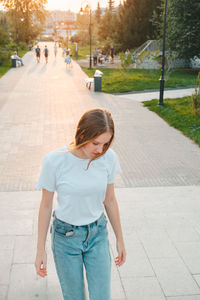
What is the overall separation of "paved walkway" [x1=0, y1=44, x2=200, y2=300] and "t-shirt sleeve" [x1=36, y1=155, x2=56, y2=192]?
1.69m

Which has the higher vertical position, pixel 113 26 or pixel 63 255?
pixel 113 26

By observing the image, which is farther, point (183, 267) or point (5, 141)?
point (5, 141)

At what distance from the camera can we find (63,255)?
241cm

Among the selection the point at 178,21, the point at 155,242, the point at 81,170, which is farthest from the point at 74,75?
the point at 81,170

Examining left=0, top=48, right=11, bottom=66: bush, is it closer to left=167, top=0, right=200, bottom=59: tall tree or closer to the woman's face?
left=167, top=0, right=200, bottom=59: tall tree

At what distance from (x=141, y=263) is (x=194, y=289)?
2.17ft

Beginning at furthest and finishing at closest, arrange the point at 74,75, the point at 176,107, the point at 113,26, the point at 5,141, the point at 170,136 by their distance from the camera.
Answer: the point at 113,26, the point at 74,75, the point at 176,107, the point at 170,136, the point at 5,141

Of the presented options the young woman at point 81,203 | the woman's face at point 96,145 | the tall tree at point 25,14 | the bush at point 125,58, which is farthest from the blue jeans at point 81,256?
the tall tree at point 25,14

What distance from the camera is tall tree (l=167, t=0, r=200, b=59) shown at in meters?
23.8

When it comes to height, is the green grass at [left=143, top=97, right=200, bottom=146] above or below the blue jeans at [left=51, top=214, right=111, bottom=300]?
below

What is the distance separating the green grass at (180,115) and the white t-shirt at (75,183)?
7.46m

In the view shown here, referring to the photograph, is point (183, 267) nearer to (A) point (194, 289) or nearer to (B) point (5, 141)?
(A) point (194, 289)

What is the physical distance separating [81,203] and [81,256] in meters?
0.37

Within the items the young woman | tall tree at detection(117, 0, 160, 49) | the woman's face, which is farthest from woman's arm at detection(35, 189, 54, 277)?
tall tree at detection(117, 0, 160, 49)
